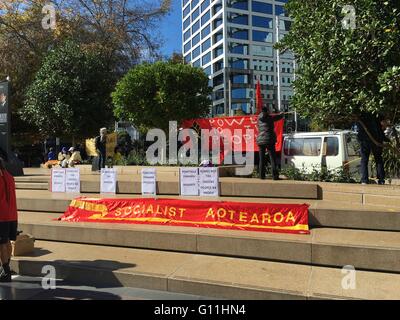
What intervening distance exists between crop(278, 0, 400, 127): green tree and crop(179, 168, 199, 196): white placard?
249cm

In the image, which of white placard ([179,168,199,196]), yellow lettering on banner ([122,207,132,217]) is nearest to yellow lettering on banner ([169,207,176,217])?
yellow lettering on banner ([122,207,132,217])

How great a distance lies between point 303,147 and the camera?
14211 mm

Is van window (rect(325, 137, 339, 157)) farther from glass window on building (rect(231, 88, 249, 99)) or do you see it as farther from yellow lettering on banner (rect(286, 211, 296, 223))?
glass window on building (rect(231, 88, 249, 99))

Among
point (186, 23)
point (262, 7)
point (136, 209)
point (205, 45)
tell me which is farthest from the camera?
point (186, 23)

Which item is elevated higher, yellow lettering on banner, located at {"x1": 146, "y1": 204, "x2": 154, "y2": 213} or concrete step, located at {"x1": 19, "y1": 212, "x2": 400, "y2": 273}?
yellow lettering on banner, located at {"x1": 146, "y1": 204, "x2": 154, "y2": 213}

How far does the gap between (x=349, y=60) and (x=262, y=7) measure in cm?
8381

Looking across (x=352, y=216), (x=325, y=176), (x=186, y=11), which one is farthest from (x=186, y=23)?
(x=352, y=216)

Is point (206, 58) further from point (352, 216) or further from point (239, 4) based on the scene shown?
point (352, 216)

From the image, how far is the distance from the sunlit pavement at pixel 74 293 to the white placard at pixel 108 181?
360cm

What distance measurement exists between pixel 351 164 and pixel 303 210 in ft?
22.7

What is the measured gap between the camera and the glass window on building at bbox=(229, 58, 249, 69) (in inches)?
3250

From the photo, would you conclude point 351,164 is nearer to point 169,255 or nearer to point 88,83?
point 169,255
